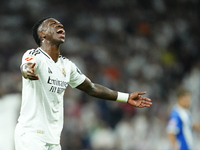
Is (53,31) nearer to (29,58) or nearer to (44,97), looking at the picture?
(29,58)

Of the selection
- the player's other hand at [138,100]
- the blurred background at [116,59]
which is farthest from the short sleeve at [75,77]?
the blurred background at [116,59]

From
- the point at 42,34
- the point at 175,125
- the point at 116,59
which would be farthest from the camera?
the point at 116,59

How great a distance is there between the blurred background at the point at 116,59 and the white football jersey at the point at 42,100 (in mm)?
2957

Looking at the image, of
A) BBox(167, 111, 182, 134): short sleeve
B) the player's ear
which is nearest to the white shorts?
the player's ear

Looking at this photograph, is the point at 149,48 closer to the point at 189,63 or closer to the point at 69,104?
the point at 189,63

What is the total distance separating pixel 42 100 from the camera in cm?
369

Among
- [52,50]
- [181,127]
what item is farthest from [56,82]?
[181,127]

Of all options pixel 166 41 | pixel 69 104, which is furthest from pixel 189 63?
pixel 69 104

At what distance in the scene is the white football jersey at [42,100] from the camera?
11.9 feet

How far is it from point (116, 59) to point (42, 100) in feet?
27.7

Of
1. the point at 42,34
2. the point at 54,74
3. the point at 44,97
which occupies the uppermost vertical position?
the point at 42,34

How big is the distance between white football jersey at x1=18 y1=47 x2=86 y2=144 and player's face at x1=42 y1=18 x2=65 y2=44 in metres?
0.26

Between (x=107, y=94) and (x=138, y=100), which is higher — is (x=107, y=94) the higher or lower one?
the higher one

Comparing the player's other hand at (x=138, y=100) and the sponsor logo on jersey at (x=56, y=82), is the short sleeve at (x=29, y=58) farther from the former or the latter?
the player's other hand at (x=138, y=100)
